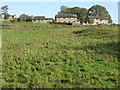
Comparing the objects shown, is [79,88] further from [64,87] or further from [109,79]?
[109,79]

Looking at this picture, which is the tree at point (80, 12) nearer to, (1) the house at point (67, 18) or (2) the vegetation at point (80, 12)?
(2) the vegetation at point (80, 12)

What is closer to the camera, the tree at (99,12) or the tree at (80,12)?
the tree at (80,12)

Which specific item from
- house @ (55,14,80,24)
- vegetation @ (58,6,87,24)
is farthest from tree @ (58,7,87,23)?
house @ (55,14,80,24)

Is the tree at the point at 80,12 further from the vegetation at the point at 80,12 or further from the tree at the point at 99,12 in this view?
the tree at the point at 99,12

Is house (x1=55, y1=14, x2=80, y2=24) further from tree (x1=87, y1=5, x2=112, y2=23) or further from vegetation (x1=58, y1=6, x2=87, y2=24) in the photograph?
tree (x1=87, y1=5, x2=112, y2=23)

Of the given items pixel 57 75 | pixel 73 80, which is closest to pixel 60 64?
pixel 57 75

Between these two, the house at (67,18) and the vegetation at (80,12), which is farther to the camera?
the house at (67,18)

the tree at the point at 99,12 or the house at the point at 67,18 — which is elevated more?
the tree at the point at 99,12

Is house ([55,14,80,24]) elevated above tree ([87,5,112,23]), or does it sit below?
below

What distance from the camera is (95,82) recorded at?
7898mm

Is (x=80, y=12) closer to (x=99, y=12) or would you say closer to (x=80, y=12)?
(x=80, y=12)

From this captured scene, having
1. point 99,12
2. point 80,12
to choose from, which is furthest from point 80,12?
point 99,12

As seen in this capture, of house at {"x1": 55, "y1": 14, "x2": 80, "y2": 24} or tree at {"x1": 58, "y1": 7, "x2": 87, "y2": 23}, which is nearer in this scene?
tree at {"x1": 58, "y1": 7, "x2": 87, "y2": 23}

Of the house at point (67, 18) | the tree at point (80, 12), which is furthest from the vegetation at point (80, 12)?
the house at point (67, 18)
